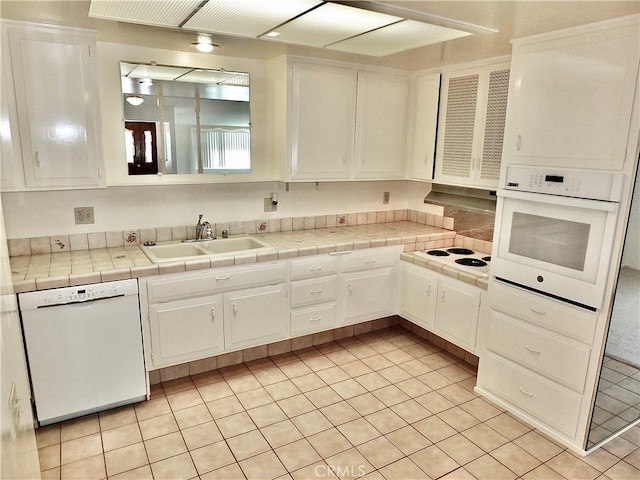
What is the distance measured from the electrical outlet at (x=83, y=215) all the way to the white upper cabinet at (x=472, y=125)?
8.93 ft

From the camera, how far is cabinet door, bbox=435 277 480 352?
10.0ft


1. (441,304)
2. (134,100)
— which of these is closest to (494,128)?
(441,304)

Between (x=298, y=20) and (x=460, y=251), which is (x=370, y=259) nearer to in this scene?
(x=460, y=251)

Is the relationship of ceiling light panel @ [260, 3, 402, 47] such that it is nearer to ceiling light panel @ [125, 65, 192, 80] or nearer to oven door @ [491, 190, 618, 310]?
ceiling light panel @ [125, 65, 192, 80]

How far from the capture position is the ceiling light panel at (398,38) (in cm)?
227

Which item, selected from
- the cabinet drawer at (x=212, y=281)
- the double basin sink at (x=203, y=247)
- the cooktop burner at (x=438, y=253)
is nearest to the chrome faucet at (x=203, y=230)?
the double basin sink at (x=203, y=247)

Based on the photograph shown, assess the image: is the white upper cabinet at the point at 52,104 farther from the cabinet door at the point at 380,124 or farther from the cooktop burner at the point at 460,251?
the cooktop burner at the point at 460,251

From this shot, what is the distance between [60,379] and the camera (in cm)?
247

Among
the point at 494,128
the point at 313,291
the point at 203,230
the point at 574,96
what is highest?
the point at 574,96

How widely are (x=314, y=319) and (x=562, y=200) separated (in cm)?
192

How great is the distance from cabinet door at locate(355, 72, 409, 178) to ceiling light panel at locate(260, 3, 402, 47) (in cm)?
100

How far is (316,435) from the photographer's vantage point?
2529mm

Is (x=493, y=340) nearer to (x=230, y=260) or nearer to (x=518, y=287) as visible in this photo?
(x=518, y=287)

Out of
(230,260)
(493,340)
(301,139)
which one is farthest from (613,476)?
(301,139)
